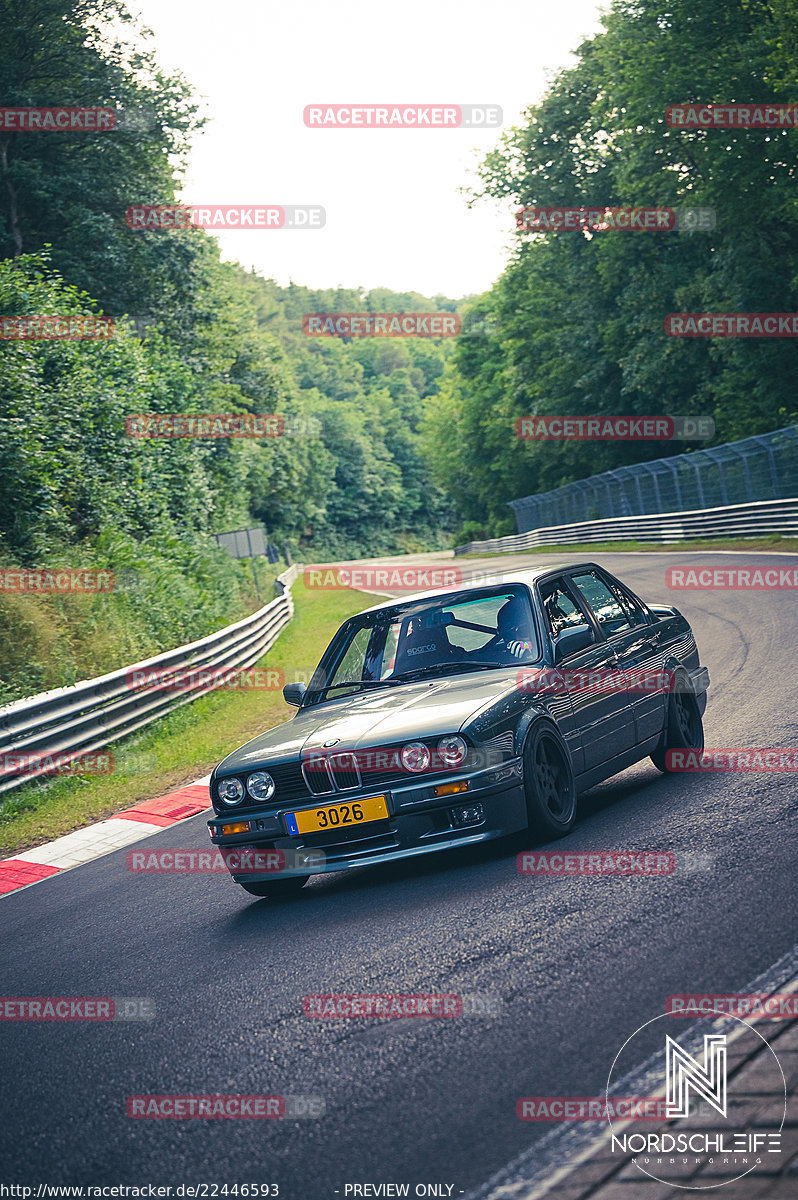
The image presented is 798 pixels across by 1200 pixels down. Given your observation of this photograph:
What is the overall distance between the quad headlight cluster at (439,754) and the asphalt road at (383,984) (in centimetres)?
60

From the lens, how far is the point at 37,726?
37.6 ft

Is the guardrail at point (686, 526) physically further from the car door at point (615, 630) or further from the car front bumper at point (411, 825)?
the car front bumper at point (411, 825)

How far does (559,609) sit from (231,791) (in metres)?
2.40

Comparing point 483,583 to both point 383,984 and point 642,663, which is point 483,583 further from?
point 383,984

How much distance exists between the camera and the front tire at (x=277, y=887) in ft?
21.1

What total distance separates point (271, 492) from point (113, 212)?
141 feet

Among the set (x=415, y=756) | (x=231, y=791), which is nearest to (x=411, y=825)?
(x=415, y=756)

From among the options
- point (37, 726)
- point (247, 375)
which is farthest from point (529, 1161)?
point (247, 375)

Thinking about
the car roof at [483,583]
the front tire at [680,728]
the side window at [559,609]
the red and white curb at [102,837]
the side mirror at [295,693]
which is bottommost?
the red and white curb at [102,837]

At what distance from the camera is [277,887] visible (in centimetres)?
651

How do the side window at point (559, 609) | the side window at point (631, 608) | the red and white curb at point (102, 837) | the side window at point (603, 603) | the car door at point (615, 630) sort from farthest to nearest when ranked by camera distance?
1. the red and white curb at point (102, 837)
2. the side window at point (631, 608)
3. the side window at point (603, 603)
4. the car door at point (615, 630)
5. the side window at point (559, 609)

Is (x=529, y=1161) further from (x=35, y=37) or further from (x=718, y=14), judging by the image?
(x=718, y=14)

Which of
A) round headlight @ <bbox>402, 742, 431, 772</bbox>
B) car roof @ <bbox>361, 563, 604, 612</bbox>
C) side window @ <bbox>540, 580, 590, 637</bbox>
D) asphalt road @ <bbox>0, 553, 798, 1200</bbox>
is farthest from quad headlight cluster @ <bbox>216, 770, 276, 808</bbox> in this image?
side window @ <bbox>540, 580, 590, 637</bbox>

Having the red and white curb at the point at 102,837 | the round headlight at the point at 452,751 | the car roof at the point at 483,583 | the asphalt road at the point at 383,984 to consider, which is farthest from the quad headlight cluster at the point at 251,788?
the red and white curb at the point at 102,837
